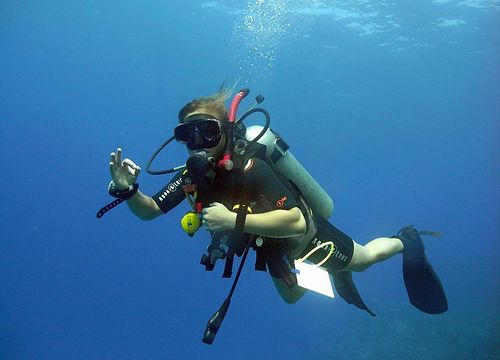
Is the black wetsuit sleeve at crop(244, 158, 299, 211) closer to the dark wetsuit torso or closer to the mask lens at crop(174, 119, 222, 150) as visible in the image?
the dark wetsuit torso

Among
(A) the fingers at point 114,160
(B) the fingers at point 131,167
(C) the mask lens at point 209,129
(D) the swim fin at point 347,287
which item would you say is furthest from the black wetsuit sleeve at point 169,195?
(D) the swim fin at point 347,287

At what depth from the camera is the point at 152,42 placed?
44594 millimetres

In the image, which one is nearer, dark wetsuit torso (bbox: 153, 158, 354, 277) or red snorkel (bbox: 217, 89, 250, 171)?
red snorkel (bbox: 217, 89, 250, 171)

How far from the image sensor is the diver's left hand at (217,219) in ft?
9.78

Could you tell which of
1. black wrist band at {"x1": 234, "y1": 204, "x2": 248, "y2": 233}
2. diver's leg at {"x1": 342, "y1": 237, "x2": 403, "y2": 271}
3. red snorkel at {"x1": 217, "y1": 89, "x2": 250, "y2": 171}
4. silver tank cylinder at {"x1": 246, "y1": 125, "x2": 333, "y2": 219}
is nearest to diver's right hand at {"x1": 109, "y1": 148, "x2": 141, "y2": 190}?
red snorkel at {"x1": 217, "y1": 89, "x2": 250, "y2": 171}

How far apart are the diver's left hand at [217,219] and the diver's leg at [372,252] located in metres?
2.45

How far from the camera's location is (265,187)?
132 inches

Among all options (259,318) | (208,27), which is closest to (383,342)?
(259,318)

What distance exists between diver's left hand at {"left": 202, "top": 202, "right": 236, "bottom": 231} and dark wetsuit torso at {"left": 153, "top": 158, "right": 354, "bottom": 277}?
36cm

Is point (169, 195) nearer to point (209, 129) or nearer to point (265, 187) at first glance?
point (209, 129)

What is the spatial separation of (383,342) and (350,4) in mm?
19185

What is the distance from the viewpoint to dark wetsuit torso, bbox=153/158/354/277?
3.35 metres

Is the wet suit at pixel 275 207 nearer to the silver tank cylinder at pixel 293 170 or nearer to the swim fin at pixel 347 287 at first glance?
the swim fin at pixel 347 287

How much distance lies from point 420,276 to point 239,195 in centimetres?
365
